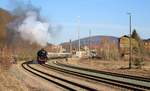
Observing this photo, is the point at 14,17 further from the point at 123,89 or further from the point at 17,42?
the point at 123,89

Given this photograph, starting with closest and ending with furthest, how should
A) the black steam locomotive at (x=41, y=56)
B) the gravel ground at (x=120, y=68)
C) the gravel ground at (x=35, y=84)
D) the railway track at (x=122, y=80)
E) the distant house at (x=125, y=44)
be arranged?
the railway track at (x=122, y=80) < the gravel ground at (x=35, y=84) < the gravel ground at (x=120, y=68) < the black steam locomotive at (x=41, y=56) < the distant house at (x=125, y=44)

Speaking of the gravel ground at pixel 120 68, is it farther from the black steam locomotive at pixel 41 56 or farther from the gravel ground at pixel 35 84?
the gravel ground at pixel 35 84

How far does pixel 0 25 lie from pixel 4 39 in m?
3.83

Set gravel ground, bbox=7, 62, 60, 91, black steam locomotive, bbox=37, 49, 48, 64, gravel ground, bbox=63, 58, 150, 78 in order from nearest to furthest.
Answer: gravel ground, bbox=7, 62, 60, 91 < gravel ground, bbox=63, 58, 150, 78 < black steam locomotive, bbox=37, 49, 48, 64

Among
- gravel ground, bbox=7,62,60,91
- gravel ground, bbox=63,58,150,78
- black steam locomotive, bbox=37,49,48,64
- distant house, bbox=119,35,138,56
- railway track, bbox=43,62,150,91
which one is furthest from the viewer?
distant house, bbox=119,35,138,56

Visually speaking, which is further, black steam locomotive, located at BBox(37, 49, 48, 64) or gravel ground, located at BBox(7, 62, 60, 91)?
black steam locomotive, located at BBox(37, 49, 48, 64)

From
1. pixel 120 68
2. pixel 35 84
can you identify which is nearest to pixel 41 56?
pixel 120 68

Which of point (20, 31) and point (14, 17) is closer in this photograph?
point (20, 31)

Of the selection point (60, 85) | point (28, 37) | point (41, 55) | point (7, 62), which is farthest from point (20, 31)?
point (60, 85)

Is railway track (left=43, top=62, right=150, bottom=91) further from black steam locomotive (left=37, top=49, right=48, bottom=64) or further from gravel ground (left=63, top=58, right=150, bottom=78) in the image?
black steam locomotive (left=37, top=49, right=48, bottom=64)

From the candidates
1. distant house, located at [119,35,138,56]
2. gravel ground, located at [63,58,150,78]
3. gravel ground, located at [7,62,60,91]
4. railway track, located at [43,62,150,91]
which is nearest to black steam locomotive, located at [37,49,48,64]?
gravel ground, located at [63,58,150,78]

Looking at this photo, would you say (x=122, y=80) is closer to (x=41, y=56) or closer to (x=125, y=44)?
(x=41, y=56)

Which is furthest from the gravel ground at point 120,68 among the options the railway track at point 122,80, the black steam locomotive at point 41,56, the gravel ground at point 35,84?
the gravel ground at point 35,84

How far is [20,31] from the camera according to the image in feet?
186
